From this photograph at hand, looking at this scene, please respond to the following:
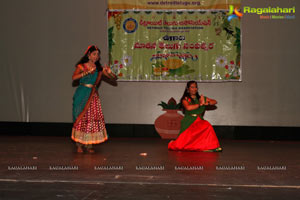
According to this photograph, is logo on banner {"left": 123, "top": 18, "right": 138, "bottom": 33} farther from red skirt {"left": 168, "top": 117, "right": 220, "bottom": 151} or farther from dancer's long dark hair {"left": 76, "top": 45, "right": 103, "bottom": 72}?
red skirt {"left": 168, "top": 117, "right": 220, "bottom": 151}

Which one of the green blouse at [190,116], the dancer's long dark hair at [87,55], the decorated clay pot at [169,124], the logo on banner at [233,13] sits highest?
the logo on banner at [233,13]

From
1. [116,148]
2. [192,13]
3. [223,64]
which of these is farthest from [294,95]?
[116,148]

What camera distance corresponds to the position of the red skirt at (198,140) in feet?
17.1

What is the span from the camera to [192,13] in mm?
6562

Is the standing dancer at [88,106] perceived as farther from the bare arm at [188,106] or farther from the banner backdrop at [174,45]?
the banner backdrop at [174,45]

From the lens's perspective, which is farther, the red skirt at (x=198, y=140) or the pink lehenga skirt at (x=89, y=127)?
the red skirt at (x=198, y=140)

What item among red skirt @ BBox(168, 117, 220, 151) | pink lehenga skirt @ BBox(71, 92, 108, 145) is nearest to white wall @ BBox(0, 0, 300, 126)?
red skirt @ BBox(168, 117, 220, 151)

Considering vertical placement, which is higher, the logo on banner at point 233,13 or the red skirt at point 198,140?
the logo on banner at point 233,13

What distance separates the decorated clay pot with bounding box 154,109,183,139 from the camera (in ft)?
21.5

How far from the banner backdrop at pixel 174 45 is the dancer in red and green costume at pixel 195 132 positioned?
1.22 meters

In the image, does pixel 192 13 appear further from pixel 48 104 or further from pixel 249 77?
pixel 48 104

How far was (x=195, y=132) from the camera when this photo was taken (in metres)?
5.25

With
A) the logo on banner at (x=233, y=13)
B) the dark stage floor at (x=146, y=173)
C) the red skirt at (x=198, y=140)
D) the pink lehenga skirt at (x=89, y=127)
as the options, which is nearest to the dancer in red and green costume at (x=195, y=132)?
the red skirt at (x=198, y=140)

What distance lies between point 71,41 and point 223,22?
2.59 meters
